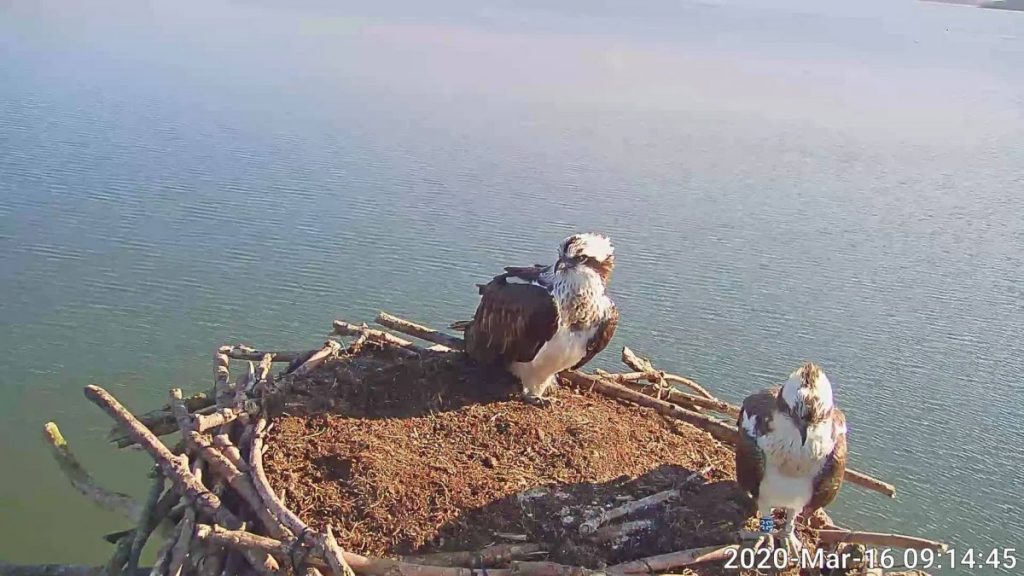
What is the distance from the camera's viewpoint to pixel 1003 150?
60.6 feet

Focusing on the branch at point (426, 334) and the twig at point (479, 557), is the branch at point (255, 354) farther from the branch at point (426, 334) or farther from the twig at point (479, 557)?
the twig at point (479, 557)

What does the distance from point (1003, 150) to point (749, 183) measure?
21.0 ft

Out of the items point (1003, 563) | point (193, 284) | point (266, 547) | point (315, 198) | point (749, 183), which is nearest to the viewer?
point (266, 547)

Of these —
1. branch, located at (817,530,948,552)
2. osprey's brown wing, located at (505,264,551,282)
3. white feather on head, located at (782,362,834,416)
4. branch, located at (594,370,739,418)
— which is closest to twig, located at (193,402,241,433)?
osprey's brown wing, located at (505,264,551,282)

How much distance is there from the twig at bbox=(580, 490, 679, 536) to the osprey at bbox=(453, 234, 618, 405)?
1.26 meters

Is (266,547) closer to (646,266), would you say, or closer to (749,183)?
(646,266)

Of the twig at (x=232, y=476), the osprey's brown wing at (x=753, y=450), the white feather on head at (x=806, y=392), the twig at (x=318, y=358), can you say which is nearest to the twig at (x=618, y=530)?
the osprey's brown wing at (x=753, y=450)

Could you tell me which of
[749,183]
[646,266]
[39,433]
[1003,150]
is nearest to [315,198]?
[646,266]

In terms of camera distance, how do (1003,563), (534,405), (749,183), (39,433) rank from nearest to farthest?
1. (534,405)
2. (1003,563)
3. (39,433)
4. (749,183)

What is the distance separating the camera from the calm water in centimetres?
949

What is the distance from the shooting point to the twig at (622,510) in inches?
218

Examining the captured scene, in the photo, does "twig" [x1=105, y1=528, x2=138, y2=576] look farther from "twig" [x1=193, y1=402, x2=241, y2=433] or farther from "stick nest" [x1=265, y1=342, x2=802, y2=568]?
"stick nest" [x1=265, y1=342, x2=802, y2=568]

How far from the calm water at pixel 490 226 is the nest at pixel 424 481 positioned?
93.1 inches

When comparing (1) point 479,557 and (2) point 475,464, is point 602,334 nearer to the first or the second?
(2) point 475,464
